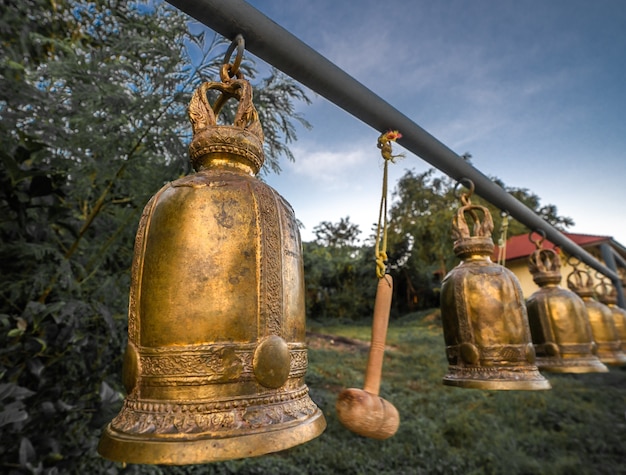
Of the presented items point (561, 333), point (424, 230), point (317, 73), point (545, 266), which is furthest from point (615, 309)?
point (424, 230)

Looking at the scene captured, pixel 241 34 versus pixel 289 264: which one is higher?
pixel 241 34

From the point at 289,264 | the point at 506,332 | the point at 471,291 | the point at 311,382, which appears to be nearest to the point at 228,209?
the point at 289,264

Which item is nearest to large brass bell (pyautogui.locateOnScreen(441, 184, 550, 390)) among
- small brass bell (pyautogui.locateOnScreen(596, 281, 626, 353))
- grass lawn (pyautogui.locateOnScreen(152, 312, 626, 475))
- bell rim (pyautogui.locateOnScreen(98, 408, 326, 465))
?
bell rim (pyautogui.locateOnScreen(98, 408, 326, 465))

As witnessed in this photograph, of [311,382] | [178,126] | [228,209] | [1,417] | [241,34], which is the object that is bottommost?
[311,382]

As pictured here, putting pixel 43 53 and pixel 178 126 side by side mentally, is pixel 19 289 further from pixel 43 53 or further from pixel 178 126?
pixel 43 53

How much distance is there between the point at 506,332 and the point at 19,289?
2789 millimetres

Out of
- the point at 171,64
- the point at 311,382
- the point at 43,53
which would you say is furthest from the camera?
the point at 311,382

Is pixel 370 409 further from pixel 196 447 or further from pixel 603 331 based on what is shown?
pixel 603 331

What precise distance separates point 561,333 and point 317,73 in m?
2.11

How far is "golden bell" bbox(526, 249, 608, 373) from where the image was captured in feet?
7.18

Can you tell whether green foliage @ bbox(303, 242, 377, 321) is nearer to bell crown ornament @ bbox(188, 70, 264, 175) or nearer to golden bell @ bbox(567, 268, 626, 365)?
golden bell @ bbox(567, 268, 626, 365)

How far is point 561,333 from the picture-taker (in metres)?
2.25

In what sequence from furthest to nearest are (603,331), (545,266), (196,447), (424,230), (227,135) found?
(424,230) → (603,331) → (545,266) → (227,135) → (196,447)

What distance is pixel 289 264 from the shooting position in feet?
3.11
